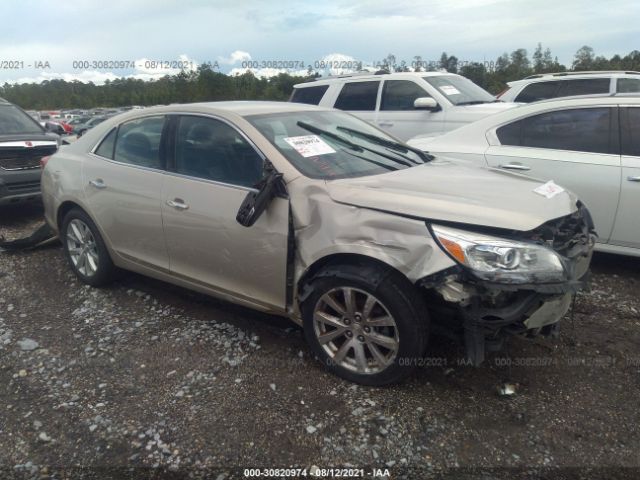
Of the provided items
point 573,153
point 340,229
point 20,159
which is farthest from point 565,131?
point 20,159

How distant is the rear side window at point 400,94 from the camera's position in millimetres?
7883

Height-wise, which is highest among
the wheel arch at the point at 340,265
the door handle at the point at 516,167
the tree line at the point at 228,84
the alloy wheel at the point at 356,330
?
the tree line at the point at 228,84

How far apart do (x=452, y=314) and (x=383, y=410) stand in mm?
655

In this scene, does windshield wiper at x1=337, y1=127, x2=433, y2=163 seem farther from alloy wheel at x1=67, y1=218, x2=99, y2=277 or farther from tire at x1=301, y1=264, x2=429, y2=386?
alloy wheel at x1=67, y1=218, x2=99, y2=277

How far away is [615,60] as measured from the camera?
35.2 m

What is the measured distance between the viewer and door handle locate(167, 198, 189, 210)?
3557mm

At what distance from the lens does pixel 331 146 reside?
358 centimetres

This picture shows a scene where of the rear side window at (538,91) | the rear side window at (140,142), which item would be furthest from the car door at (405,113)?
the rear side window at (140,142)

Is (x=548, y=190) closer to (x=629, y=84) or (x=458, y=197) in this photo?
(x=458, y=197)

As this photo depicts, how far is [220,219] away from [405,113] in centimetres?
523

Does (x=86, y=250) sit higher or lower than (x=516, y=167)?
lower

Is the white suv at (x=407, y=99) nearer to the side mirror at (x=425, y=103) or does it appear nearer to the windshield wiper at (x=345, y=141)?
the side mirror at (x=425, y=103)

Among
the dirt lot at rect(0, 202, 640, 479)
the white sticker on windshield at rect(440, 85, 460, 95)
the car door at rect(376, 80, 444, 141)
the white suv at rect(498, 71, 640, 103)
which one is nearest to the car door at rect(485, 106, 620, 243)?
the dirt lot at rect(0, 202, 640, 479)

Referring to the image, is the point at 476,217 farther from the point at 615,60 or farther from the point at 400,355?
the point at 615,60
